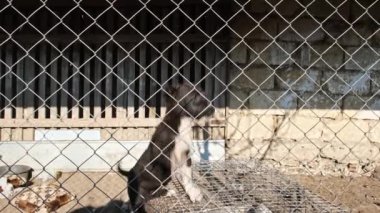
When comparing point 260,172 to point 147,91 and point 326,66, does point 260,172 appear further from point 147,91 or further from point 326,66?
point 147,91

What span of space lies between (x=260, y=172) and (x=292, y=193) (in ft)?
3.70

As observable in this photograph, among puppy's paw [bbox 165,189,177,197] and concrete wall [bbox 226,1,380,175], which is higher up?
concrete wall [bbox 226,1,380,175]

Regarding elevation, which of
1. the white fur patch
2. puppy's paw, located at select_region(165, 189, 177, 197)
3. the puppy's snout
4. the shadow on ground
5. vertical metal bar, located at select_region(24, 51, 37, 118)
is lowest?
the shadow on ground

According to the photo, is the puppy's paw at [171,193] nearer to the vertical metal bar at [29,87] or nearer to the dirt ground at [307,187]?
the dirt ground at [307,187]

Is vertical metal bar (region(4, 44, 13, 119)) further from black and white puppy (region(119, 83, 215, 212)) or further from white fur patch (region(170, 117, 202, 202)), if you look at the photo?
white fur patch (region(170, 117, 202, 202))

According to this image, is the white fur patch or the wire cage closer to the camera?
the wire cage

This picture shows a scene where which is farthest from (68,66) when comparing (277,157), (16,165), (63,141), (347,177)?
(347,177)

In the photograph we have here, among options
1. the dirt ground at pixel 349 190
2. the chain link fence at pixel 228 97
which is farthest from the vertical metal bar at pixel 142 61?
the dirt ground at pixel 349 190

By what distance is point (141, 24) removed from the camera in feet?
22.8

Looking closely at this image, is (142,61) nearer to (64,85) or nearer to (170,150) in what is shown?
(64,85)

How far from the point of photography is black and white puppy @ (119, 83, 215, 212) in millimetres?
5129

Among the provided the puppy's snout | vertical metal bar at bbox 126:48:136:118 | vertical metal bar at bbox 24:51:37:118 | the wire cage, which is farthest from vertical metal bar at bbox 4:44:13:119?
the wire cage

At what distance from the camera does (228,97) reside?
22.3ft

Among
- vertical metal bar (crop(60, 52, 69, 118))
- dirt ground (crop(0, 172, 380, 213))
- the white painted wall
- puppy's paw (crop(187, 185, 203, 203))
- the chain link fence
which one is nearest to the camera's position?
puppy's paw (crop(187, 185, 203, 203))
